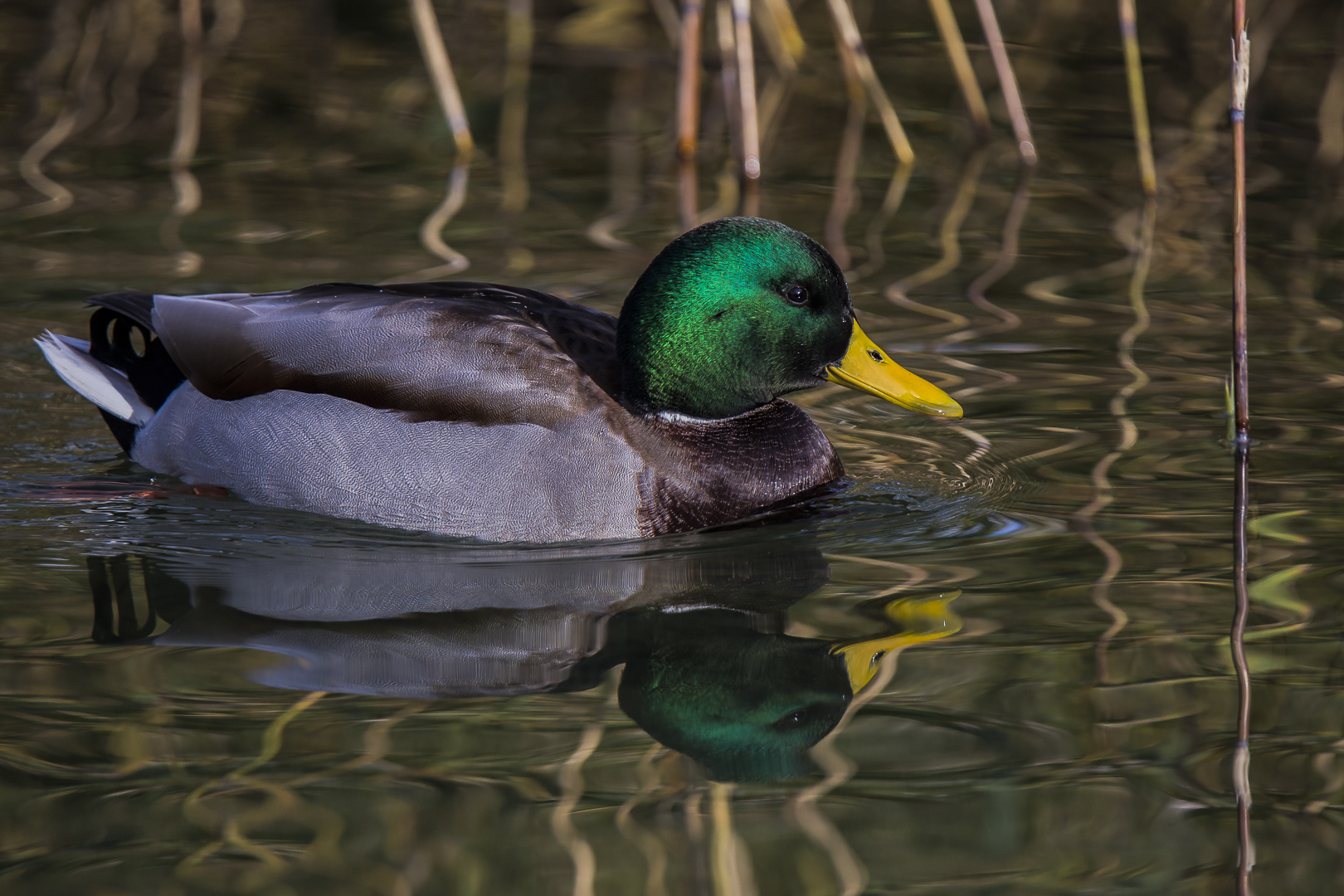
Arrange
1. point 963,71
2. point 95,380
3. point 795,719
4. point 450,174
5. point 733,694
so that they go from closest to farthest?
point 795,719
point 733,694
point 95,380
point 450,174
point 963,71

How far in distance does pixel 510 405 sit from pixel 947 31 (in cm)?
568

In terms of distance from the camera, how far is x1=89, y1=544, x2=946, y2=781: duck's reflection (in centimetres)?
423

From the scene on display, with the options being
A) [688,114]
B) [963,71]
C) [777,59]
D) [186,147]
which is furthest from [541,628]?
[777,59]

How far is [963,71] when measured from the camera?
10.6 meters

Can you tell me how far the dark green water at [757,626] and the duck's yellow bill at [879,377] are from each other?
359 mm

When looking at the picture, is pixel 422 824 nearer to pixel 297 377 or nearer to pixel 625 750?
pixel 625 750

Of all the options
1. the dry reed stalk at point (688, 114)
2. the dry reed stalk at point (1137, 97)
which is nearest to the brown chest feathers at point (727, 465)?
the dry reed stalk at point (688, 114)

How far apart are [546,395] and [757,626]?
1.13m

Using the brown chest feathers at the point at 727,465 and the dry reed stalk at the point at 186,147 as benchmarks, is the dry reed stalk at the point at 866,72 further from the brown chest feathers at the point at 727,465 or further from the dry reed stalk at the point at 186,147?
the brown chest feathers at the point at 727,465

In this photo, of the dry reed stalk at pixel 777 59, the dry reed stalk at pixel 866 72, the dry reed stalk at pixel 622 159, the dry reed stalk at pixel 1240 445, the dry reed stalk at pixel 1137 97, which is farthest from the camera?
the dry reed stalk at pixel 777 59

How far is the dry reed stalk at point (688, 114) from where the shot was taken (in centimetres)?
931

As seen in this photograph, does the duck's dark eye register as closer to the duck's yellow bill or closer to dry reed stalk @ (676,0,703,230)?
the duck's yellow bill

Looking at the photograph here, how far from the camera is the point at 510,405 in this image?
5.41m

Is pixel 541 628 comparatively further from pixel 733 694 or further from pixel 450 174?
pixel 450 174
